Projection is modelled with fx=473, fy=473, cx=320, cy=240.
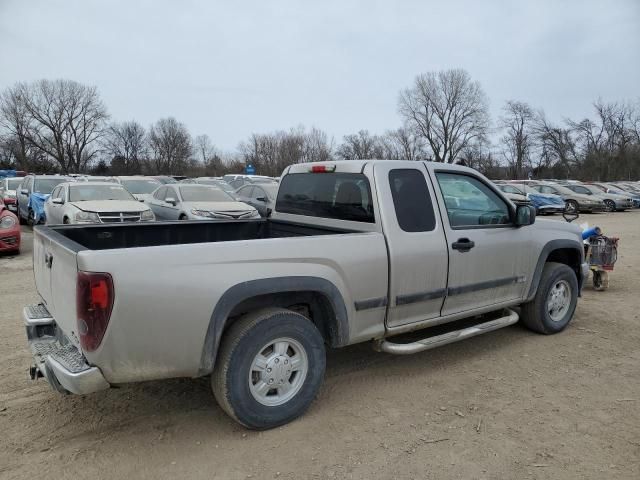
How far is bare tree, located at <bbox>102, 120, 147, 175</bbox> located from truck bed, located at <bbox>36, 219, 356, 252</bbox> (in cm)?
8452

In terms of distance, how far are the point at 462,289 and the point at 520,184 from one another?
24444 mm

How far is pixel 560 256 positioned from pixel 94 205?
32.5 feet

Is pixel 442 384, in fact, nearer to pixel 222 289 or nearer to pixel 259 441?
pixel 259 441

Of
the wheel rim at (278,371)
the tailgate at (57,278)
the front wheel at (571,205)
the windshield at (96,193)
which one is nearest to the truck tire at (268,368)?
the wheel rim at (278,371)

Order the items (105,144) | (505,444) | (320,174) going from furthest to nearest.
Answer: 1. (105,144)
2. (320,174)
3. (505,444)

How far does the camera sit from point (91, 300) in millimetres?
2574

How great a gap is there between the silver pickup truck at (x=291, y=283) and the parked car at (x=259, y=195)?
961 cm

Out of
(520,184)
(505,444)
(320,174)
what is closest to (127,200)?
(320,174)

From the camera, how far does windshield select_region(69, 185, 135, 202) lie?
11820mm

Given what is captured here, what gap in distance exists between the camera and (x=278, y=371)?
321 centimetres

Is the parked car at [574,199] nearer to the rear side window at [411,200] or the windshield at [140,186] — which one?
the windshield at [140,186]

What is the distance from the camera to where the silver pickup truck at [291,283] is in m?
2.68

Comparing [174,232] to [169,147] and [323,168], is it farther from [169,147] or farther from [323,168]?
[169,147]

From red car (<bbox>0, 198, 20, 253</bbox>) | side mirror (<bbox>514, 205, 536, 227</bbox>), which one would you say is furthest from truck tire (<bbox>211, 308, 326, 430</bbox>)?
red car (<bbox>0, 198, 20, 253</bbox>)
